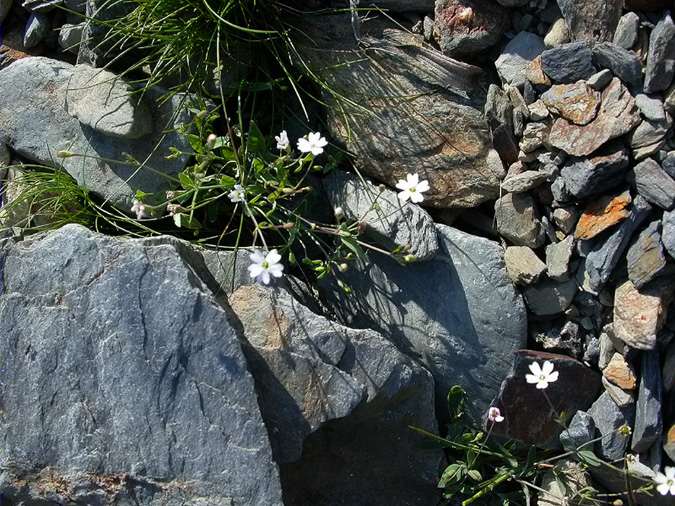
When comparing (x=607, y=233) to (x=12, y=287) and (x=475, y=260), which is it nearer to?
(x=475, y=260)

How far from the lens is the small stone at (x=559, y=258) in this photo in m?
3.41

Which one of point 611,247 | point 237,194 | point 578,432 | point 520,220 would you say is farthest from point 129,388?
point 611,247

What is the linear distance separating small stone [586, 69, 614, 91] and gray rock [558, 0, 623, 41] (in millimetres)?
148

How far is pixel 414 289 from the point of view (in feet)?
12.0

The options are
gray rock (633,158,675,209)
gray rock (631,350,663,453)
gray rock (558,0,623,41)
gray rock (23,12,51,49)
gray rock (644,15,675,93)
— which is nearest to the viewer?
gray rock (644,15,675,93)

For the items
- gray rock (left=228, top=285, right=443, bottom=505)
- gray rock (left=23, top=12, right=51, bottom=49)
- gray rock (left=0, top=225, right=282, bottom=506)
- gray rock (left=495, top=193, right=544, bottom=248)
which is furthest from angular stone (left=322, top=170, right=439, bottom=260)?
gray rock (left=23, top=12, right=51, bottom=49)

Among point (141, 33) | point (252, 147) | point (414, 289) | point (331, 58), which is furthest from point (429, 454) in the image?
point (141, 33)

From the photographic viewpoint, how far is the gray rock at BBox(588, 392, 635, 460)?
137 inches

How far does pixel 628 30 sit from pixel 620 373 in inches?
51.1

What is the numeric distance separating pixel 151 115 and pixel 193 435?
138 cm

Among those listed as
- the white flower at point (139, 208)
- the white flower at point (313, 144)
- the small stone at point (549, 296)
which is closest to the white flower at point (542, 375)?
the small stone at point (549, 296)

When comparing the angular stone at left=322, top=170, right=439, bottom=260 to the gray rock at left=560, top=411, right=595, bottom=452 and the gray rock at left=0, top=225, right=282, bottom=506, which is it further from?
the gray rock at left=560, top=411, right=595, bottom=452

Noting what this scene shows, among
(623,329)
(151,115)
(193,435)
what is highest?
(151,115)

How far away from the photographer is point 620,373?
3.43 m
